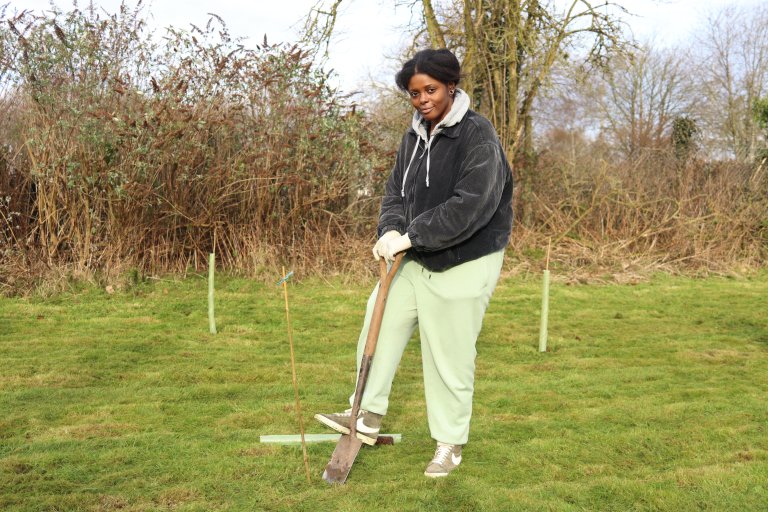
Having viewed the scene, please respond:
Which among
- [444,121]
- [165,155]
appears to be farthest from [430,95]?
[165,155]

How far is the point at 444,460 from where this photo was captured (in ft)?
11.9

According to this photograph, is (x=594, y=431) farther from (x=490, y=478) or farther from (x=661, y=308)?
(x=661, y=308)

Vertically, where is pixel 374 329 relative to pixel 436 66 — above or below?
below

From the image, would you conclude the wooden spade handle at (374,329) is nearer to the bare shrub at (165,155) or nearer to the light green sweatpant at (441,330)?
the light green sweatpant at (441,330)

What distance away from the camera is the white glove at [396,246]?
3.42m

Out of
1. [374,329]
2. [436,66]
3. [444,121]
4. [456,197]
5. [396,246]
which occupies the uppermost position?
[436,66]

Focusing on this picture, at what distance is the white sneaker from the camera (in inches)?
142

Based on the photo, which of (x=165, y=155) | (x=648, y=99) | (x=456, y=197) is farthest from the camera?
(x=648, y=99)

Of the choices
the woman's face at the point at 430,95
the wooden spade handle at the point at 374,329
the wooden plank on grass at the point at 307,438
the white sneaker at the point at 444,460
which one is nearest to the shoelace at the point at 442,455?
the white sneaker at the point at 444,460

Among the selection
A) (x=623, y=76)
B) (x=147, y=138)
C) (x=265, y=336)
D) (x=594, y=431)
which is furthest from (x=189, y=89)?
(x=623, y=76)

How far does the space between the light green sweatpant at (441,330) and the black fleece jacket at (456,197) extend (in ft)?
0.23

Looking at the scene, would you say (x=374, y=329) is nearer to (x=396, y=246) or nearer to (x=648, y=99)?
(x=396, y=246)

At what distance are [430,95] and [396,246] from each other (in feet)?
1.97

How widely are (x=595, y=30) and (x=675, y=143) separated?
410cm
